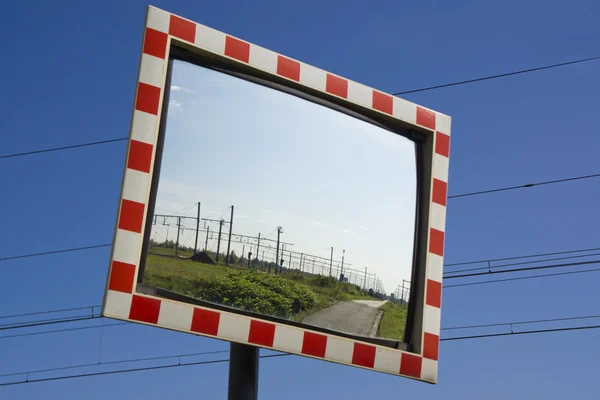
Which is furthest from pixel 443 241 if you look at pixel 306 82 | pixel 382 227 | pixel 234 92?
pixel 234 92

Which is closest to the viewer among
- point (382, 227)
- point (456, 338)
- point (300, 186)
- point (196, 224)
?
point (196, 224)

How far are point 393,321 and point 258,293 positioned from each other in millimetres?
737

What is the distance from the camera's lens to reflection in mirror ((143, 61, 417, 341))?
10.4 ft

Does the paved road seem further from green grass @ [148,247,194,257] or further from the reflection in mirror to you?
green grass @ [148,247,194,257]

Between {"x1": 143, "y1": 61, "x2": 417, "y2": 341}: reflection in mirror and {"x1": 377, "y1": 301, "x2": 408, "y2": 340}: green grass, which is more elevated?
{"x1": 143, "y1": 61, "x2": 417, "y2": 341}: reflection in mirror

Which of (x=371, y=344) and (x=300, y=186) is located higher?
(x=300, y=186)

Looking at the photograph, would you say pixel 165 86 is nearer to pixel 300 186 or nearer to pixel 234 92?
pixel 234 92

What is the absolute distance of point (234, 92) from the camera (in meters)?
3.37

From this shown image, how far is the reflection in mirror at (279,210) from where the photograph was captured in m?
3.18

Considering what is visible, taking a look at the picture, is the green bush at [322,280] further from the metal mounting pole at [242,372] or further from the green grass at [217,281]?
the metal mounting pole at [242,372]

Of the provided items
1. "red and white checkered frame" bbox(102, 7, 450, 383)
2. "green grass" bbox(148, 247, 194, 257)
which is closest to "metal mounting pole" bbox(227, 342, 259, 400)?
"red and white checkered frame" bbox(102, 7, 450, 383)

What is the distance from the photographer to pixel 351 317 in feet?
11.7

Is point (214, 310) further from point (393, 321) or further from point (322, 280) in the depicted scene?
point (393, 321)

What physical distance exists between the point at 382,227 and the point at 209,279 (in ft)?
2.96
